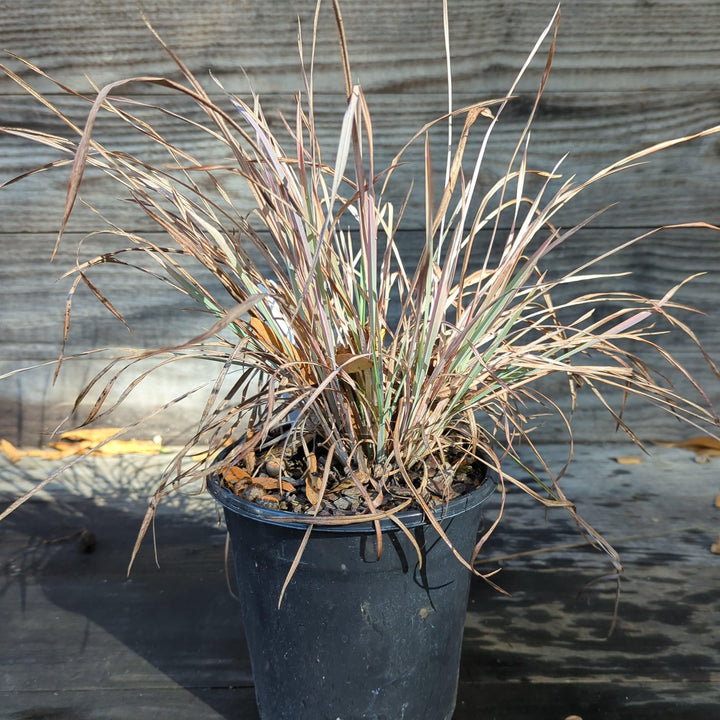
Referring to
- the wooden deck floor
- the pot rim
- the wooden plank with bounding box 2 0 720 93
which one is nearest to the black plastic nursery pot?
the pot rim

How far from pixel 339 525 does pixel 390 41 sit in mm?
996

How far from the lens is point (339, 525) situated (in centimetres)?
66

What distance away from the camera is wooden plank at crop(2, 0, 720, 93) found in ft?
4.39

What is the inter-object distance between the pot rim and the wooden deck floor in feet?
0.97

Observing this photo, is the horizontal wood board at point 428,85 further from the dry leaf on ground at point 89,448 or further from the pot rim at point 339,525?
the pot rim at point 339,525

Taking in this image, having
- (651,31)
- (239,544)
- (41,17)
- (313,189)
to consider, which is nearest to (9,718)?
(239,544)

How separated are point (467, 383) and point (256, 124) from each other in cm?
31

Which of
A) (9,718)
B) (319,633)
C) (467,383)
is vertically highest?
(467,383)

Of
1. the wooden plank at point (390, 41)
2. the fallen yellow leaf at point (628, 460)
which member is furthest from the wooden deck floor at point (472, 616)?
the wooden plank at point (390, 41)

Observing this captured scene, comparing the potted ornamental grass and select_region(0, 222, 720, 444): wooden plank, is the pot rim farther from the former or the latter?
select_region(0, 222, 720, 444): wooden plank

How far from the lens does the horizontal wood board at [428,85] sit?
4.41 feet

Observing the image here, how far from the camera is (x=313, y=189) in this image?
2.38ft

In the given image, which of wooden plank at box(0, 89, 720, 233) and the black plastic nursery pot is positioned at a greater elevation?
wooden plank at box(0, 89, 720, 233)

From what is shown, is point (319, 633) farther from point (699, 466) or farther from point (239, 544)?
point (699, 466)
